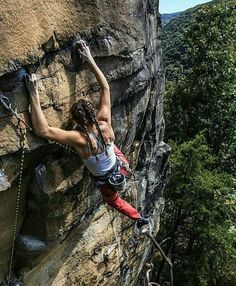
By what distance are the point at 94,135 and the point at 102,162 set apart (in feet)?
1.41

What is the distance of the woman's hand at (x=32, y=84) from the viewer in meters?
5.64

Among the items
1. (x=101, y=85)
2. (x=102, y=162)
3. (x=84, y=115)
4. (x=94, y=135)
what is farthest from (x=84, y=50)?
(x=102, y=162)

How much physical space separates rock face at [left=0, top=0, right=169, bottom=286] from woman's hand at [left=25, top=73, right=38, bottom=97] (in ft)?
0.26

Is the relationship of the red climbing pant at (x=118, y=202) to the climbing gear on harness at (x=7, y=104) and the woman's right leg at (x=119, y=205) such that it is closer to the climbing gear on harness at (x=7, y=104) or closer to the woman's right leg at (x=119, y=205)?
the woman's right leg at (x=119, y=205)

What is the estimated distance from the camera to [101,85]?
661 cm

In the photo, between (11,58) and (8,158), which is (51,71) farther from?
(8,158)

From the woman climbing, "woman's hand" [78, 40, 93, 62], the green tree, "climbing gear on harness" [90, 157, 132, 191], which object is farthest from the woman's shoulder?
the green tree

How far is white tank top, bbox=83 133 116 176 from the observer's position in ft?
20.6

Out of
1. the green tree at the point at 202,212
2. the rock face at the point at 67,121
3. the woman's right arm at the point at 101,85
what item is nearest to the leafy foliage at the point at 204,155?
the green tree at the point at 202,212

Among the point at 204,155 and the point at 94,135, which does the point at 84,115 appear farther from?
the point at 204,155

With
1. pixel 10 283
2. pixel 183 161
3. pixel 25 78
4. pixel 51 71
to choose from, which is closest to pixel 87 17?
pixel 51 71


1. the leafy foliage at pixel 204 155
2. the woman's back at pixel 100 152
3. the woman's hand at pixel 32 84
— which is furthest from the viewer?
the leafy foliage at pixel 204 155

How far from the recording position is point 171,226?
17844mm

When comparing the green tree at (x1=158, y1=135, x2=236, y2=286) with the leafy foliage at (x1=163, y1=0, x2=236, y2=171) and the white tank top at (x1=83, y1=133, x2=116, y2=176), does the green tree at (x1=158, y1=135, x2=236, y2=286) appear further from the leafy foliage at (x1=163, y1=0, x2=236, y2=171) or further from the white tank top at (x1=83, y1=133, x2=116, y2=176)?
the white tank top at (x1=83, y1=133, x2=116, y2=176)
